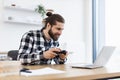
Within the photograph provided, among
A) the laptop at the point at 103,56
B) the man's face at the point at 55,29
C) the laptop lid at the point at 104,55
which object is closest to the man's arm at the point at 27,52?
the man's face at the point at 55,29

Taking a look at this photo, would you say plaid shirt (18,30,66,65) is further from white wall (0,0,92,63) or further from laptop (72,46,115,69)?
white wall (0,0,92,63)

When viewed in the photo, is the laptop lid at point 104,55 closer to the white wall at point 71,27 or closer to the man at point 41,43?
the man at point 41,43

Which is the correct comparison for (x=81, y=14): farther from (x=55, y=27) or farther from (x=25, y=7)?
(x=55, y=27)

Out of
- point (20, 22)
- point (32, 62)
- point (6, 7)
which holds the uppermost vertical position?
point (6, 7)

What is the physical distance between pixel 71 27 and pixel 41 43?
2.50 meters

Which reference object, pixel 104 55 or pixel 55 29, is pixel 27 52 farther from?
pixel 104 55

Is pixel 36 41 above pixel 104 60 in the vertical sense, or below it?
above

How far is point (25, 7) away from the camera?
413cm

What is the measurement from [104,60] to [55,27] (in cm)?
65

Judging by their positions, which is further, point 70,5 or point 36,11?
point 70,5

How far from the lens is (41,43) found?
7.80 ft

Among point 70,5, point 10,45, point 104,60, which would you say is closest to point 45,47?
Result: point 104,60

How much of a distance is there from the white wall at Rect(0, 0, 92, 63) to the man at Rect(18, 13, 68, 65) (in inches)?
66.8

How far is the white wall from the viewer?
13.2ft
